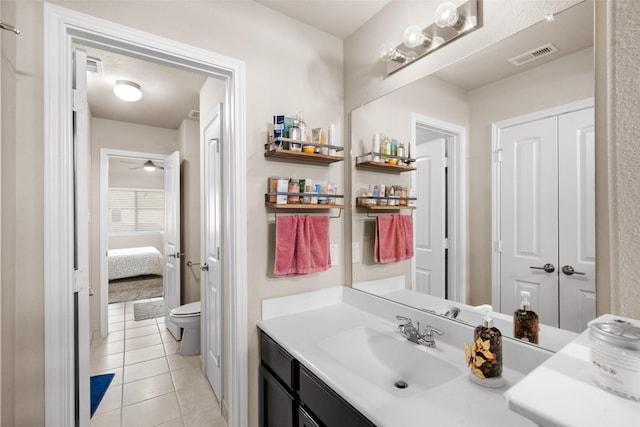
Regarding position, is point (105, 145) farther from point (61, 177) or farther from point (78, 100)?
point (61, 177)

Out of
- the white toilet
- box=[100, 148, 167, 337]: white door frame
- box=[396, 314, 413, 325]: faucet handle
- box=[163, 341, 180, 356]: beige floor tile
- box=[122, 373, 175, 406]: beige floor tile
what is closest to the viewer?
box=[396, 314, 413, 325]: faucet handle

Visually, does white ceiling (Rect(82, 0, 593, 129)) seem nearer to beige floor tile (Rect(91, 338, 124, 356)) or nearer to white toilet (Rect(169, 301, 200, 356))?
white toilet (Rect(169, 301, 200, 356))

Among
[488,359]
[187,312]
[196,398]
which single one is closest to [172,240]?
[187,312]

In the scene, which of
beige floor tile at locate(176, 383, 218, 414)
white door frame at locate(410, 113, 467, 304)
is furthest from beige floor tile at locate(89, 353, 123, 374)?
white door frame at locate(410, 113, 467, 304)

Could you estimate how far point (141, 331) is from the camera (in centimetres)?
349

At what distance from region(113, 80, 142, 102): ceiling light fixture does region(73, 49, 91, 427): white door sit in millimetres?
1423

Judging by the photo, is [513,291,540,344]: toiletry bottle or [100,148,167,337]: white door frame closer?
[513,291,540,344]: toiletry bottle

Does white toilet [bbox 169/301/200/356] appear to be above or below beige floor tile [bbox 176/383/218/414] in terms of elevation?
above

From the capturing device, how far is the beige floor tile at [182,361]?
2.70 meters

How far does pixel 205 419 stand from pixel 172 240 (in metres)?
2.05

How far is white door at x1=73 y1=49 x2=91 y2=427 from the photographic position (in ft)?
4.23

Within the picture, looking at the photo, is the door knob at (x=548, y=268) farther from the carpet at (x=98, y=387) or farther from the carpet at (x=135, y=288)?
the carpet at (x=135, y=288)

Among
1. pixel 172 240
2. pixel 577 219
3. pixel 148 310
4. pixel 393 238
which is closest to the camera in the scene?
pixel 577 219

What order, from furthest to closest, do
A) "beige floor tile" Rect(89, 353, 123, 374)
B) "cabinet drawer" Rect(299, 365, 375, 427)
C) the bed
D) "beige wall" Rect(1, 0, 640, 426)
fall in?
the bed, "beige floor tile" Rect(89, 353, 123, 374), "cabinet drawer" Rect(299, 365, 375, 427), "beige wall" Rect(1, 0, 640, 426)
